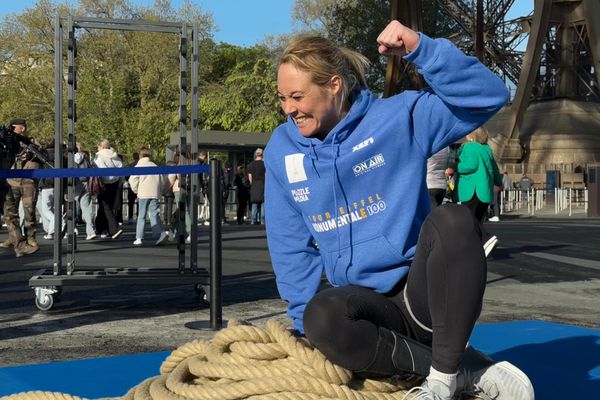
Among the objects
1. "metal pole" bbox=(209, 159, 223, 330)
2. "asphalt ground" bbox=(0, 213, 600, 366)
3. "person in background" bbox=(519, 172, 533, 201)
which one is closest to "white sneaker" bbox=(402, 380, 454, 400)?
"asphalt ground" bbox=(0, 213, 600, 366)

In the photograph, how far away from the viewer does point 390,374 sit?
2951 mm

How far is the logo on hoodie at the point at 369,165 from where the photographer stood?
305 centimetres

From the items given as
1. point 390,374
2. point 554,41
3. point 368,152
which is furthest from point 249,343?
point 554,41

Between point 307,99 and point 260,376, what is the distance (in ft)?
3.05

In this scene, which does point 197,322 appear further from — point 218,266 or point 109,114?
point 109,114

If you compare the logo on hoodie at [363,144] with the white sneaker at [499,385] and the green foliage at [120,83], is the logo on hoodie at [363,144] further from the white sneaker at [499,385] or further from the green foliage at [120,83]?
the green foliage at [120,83]

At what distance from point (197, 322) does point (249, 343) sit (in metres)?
3.28

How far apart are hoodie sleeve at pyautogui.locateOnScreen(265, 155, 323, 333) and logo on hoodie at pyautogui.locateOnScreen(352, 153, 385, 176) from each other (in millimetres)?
318

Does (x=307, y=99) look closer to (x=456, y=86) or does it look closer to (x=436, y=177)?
(x=456, y=86)

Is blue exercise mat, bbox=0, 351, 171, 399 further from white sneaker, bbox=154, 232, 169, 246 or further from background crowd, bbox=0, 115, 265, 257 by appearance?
white sneaker, bbox=154, 232, 169, 246

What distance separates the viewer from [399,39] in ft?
9.20

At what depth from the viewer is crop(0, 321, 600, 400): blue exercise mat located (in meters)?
3.85

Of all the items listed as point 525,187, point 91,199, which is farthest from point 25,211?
point 525,187

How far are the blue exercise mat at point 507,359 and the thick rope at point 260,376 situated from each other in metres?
0.79
